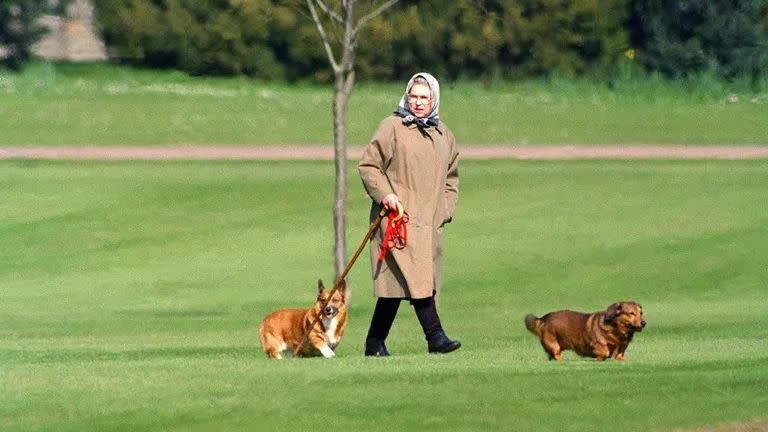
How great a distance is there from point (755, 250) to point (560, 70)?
29391 mm

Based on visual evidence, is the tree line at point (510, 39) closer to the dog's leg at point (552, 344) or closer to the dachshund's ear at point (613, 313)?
the dog's leg at point (552, 344)

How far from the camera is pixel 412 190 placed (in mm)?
12156

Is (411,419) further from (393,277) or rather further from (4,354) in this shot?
(4,354)

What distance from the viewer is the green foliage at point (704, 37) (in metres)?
53.2

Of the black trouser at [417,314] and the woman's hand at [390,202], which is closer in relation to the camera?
the woman's hand at [390,202]

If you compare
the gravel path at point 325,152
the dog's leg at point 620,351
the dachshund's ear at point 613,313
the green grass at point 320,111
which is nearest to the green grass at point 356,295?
the dog's leg at point 620,351

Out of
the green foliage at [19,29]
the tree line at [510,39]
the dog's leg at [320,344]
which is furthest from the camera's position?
the green foliage at [19,29]

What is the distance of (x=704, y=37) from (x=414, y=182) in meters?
43.1

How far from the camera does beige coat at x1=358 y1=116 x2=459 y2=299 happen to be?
1205cm

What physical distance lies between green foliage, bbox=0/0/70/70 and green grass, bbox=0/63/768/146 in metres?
2.75

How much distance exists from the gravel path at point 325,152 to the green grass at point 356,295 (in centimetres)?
121

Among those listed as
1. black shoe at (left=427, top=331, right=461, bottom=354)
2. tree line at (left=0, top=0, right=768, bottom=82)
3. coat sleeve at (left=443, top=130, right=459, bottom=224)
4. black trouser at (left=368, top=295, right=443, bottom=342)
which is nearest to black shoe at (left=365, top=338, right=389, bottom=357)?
black trouser at (left=368, top=295, right=443, bottom=342)

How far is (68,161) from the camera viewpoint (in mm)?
34250

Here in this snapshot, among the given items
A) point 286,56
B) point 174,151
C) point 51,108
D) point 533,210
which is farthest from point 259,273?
point 286,56
